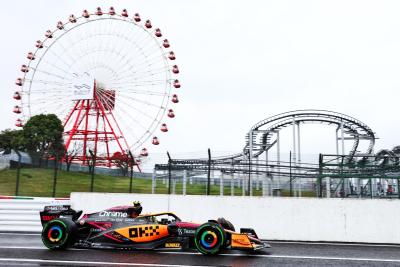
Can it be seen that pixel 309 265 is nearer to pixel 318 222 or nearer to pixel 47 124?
pixel 318 222

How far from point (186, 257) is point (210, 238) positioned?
0.69 meters

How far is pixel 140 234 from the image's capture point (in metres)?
8.63

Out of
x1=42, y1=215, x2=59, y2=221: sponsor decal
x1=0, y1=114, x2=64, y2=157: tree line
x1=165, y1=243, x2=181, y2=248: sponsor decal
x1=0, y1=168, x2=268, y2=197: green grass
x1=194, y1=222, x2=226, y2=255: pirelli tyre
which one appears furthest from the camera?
x1=0, y1=114, x2=64, y2=157: tree line

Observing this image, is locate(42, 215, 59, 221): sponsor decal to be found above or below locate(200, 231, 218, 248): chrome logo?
above

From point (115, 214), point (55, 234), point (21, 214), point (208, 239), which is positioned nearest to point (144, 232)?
point (115, 214)

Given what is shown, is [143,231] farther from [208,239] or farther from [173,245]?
[208,239]

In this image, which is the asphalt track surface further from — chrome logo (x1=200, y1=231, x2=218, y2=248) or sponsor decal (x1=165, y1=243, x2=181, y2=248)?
chrome logo (x1=200, y1=231, x2=218, y2=248)

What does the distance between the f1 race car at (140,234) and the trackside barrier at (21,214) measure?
3.84 meters

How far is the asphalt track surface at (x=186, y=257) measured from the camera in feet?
23.3

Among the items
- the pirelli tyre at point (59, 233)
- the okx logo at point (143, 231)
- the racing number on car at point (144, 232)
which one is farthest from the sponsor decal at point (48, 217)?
the okx logo at point (143, 231)

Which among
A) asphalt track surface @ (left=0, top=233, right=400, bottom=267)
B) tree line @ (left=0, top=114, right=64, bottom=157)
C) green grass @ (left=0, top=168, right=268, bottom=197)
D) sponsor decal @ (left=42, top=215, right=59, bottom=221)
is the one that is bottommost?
asphalt track surface @ (left=0, top=233, right=400, bottom=267)

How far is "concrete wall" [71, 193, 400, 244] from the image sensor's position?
1156 centimetres

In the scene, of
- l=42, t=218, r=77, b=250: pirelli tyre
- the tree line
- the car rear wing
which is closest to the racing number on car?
l=42, t=218, r=77, b=250: pirelli tyre

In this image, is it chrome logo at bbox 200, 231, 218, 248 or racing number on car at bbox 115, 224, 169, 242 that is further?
racing number on car at bbox 115, 224, 169, 242
